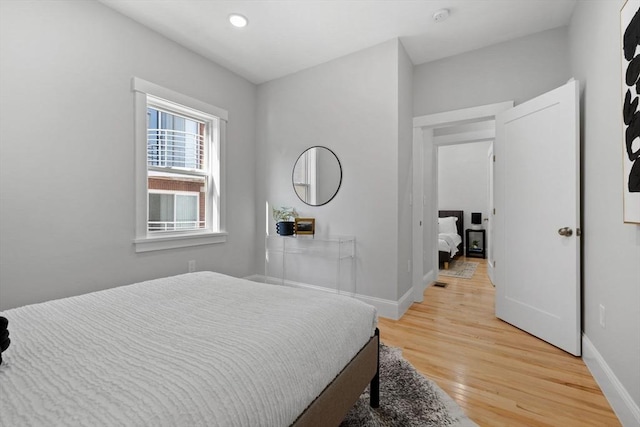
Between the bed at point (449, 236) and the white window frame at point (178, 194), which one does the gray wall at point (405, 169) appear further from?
the white window frame at point (178, 194)

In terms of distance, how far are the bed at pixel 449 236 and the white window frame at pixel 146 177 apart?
3.73 metres

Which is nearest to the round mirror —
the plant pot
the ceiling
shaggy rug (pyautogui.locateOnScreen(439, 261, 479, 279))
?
the plant pot

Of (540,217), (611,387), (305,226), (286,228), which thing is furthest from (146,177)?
(611,387)

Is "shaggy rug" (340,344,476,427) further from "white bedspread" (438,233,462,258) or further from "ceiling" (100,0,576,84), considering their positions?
"white bedspread" (438,233,462,258)

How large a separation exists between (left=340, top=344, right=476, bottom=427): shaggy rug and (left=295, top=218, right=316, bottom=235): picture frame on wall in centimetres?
171

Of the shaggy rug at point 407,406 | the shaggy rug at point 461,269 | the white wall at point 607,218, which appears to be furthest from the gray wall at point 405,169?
the shaggy rug at point 461,269

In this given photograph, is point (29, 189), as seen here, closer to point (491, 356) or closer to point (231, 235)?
point (231, 235)

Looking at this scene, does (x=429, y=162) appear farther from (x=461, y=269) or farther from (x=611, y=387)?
(x=611, y=387)

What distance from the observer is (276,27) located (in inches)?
107

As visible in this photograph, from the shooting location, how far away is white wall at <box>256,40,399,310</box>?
2.90 m

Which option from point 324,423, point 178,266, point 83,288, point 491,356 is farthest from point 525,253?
point 83,288

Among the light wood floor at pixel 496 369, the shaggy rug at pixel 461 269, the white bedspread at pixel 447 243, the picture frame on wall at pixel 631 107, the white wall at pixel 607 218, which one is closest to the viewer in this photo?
the picture frame on wall at pixel 631 107

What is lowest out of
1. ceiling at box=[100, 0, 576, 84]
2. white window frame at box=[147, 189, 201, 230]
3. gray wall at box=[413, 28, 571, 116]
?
white window frame at box=[147, 189, 201, 230]

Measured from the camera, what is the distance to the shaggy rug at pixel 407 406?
1.42 m
